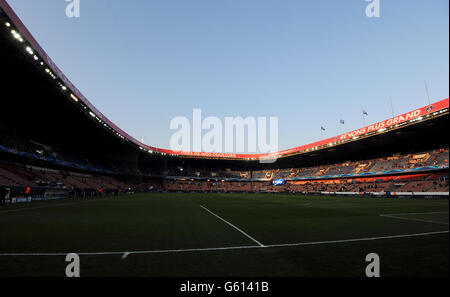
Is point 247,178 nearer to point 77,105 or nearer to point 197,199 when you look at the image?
point 197,199

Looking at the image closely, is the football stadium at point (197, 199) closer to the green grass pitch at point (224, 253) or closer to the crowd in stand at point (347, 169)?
the green grass pitch at point (224, 253)

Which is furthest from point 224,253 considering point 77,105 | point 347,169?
point 347,169

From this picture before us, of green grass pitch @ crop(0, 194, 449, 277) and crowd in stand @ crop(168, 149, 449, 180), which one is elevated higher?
crowd in stand @ crop(168, 149, 449, 180)

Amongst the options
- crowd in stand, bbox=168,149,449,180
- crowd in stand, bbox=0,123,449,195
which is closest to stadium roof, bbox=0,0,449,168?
crowd in stand, bbox=168,149,449,180

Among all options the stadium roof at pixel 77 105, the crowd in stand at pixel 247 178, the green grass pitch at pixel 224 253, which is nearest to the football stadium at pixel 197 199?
the green grass pitch at pixel 224 253

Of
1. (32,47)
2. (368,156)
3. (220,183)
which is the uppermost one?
(32,47)

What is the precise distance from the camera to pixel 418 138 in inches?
1845

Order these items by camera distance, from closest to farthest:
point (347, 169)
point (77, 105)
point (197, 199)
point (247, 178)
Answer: point (77, 105)
point (197, 199)
point (347, 169)
point (247, 178)

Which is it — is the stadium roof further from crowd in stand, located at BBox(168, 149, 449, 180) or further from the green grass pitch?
the green grass pitch

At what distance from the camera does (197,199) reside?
32906 millimetres

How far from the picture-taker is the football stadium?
14.3ft
